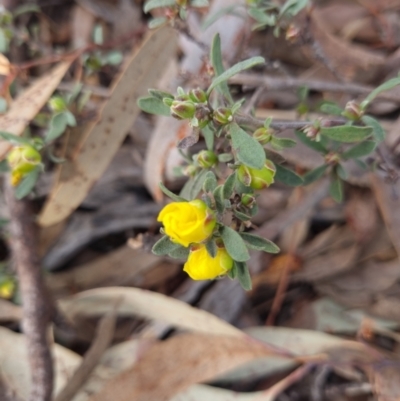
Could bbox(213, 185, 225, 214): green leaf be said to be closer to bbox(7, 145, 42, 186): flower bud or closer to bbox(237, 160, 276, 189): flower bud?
bbox(237, 160, 276, 189): flower bud

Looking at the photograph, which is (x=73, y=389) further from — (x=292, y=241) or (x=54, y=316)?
(x=292, y=241)

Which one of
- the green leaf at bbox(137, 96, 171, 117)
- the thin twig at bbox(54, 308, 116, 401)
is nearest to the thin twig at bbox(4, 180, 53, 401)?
the thin twig at bbox(54, 308, 116, 401)

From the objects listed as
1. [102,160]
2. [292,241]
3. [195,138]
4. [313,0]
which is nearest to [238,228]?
[195,138]

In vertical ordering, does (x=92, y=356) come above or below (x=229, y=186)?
below

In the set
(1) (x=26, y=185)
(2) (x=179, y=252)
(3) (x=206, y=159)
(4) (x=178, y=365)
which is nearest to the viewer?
(2) (x=179, y=252)

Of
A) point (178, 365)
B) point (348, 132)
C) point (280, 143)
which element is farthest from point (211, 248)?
point (178, 365)

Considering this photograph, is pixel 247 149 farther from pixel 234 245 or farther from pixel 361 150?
pixel 361 150

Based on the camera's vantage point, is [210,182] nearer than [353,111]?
Yes

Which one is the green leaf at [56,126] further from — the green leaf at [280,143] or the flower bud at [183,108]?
the green leaf at [280,143]

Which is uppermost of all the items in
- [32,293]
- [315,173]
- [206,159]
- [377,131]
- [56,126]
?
[56,126]
